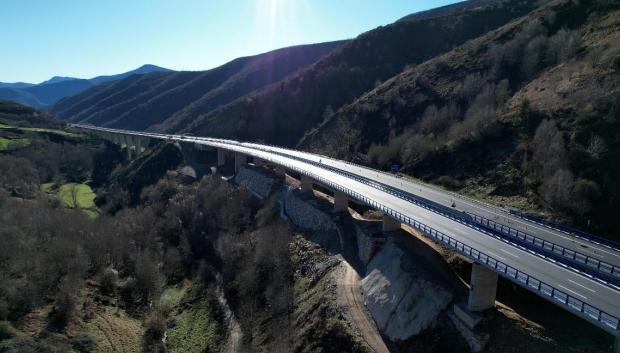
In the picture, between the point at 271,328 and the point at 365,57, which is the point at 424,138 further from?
the point at 365,57

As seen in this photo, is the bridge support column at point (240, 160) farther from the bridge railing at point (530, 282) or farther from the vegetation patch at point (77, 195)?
the bridge railing at point (530, 282)

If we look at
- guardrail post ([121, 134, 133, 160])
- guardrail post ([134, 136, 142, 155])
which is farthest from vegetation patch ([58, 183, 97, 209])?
guardrail post ([121, 134, 133, 160])

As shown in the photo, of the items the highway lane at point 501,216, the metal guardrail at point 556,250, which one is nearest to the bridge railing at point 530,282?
the metal guardrail at point 556,250

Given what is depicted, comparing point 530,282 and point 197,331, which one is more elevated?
point 530,282

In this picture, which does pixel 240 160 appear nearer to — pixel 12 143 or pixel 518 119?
pixel 518 119

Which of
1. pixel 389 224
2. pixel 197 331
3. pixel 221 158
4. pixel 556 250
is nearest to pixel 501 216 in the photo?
pixel 556 250

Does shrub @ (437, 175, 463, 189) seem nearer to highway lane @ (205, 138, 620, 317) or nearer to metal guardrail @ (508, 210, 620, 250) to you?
highway lane @ (205, 138, 620, 317)
